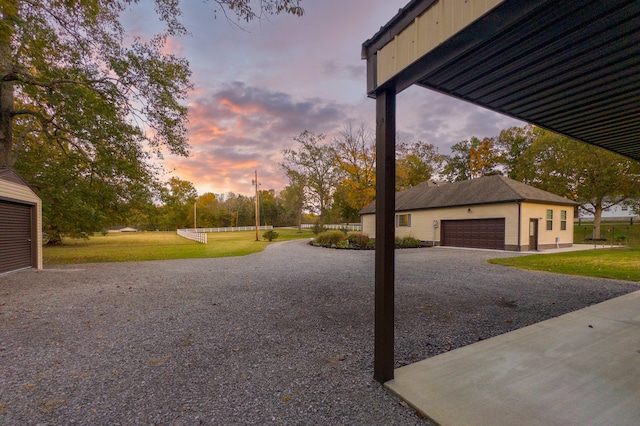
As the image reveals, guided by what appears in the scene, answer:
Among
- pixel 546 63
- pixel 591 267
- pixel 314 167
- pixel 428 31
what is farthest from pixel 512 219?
pixel 314 167

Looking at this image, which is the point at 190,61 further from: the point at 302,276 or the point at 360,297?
the point at 360,297

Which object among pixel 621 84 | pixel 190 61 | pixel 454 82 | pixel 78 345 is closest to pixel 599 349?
pixel 621 84

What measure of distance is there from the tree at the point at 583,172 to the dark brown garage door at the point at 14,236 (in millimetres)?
30323

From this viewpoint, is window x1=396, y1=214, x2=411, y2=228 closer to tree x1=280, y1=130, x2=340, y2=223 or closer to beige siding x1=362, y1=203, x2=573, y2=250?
beige siding x1=362, y1=203, x2=573, y2=250

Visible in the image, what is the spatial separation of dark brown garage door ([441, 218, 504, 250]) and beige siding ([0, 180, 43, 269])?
19704 millimetres

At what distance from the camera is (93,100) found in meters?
9.94

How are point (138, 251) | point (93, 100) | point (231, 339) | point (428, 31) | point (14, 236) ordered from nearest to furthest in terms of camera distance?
point (428, 31) < point (231, 339) < point (14, 236) < point (93, 100) < point (138, 251)

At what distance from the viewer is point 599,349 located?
303 cm

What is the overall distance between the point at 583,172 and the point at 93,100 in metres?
30.7

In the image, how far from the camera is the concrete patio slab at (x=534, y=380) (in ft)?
6.57

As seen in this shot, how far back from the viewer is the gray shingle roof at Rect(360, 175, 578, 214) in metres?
15.0

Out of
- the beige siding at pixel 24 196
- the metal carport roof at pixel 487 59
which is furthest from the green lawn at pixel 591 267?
the beige siding at pixel 24 196

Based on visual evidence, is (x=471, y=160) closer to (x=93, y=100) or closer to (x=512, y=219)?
(x=512, y=219)

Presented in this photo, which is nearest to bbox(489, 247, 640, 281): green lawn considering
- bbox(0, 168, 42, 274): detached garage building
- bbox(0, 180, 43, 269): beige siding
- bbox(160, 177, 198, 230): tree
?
bbox(160, 177, 198, 230): tree
